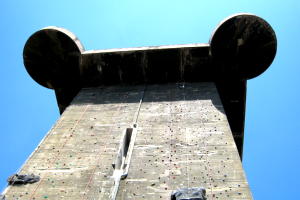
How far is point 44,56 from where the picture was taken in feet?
46.3

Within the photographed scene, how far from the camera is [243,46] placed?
1348cm

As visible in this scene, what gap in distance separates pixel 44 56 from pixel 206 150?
719cm

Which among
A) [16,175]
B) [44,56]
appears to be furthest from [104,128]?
[44,56]

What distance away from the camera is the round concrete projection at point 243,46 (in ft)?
43.1

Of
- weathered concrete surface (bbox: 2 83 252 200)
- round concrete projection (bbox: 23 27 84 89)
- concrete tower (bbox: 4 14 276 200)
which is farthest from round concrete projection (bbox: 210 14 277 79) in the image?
round concrete projection (bbox: 23 27 84 89)

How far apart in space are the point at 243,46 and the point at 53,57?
618 centimetres

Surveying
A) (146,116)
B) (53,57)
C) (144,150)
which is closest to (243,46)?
(146,116)

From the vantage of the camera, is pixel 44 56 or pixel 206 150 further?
pixel 44 56

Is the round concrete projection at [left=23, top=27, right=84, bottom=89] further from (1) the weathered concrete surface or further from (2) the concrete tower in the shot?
(1) the weathered concrete surface

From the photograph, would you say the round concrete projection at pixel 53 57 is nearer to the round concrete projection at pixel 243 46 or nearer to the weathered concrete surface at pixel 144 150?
the weathered concrete surface at pixel 144 150

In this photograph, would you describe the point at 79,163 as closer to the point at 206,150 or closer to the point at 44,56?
the point at 206,150

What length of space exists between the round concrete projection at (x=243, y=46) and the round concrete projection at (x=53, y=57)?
4478 millimetres

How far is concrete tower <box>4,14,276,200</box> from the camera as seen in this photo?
328 inches

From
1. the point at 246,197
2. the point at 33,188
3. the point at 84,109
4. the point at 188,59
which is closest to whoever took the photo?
the point at 246,197
